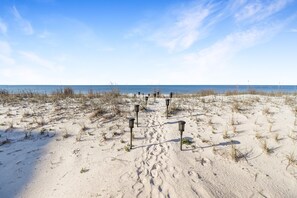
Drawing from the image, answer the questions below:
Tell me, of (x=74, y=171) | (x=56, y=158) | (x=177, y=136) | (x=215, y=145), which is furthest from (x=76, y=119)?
(x=215, y=145)

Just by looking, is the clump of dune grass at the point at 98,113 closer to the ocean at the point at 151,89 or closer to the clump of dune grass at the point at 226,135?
the ocean at the point at 151,89

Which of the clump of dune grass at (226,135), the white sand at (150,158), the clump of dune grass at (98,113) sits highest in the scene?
the clump of dune grass at (98,113)

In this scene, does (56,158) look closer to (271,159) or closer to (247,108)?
(271,159)

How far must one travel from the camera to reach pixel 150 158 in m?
4.11

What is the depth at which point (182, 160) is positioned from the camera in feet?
13.0

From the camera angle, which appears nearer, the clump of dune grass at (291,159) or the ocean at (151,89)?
the clump of dune grass at (291,159)

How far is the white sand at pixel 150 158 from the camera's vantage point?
3215 millimetres

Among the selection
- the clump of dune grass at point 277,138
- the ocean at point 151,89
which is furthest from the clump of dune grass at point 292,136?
the ocean at point 151,89

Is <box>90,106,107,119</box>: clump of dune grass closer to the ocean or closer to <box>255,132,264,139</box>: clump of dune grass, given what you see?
the ocean

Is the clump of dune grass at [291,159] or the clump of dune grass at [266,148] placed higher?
the clump of dune grass at [266,148]

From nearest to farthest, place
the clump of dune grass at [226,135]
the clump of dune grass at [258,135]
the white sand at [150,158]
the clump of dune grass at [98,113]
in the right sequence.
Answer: the white sand at [150,158]
the clump of dune grass at [258,135]
the clump of dune grass at [226,135]
the clump of dune grass at [98,113]

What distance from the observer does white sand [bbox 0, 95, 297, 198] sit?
3.21 metres

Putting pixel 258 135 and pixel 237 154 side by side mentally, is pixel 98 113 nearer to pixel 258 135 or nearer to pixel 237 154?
pixel 237 154

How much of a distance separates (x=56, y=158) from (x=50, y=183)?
0.91 metres
